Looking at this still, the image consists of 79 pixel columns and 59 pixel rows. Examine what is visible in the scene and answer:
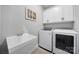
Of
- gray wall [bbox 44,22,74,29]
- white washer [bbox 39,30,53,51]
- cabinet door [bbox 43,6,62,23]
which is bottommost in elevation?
white washer [bbox 39,30,53,51]

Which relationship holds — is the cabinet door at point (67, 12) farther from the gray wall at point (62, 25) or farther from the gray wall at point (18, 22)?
the gray wall at point (18, 22)

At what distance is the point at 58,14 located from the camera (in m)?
0.93

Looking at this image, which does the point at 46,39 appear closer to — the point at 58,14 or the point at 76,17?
the point at 58,14

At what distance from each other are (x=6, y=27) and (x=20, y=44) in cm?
25

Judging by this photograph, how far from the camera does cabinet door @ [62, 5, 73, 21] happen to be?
2.80 ft

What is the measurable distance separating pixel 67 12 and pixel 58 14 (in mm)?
123

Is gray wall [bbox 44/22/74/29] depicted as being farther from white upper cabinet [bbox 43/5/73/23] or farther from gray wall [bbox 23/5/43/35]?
gray wall [bbox 23/5/43/35]

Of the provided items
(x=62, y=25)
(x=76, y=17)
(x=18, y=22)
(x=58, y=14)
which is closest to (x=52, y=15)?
(x=58, y=14)

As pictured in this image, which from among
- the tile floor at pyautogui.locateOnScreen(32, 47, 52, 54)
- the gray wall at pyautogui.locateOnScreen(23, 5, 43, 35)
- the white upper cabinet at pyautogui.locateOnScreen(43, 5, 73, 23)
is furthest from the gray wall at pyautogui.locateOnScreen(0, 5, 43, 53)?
the tile floor at pyautogui.locateOnScreen(32, 47, 52, 54)

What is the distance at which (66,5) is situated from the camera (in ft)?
2.72
